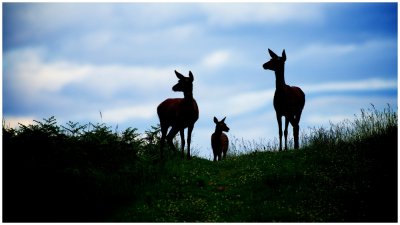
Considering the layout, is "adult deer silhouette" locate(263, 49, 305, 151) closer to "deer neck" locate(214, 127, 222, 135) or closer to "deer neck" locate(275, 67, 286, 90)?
"deer neck" locate(275, 67, 286, 90)

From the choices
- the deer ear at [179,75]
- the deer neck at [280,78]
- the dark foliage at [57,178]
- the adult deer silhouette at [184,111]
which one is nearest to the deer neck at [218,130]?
the adult deer silhouette at [184,111]

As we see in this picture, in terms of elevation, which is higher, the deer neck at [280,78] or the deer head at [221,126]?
the deer neck at [280,78]

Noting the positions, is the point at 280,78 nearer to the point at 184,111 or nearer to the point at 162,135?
the point at 184,111

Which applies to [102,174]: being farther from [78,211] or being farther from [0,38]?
[0,38]

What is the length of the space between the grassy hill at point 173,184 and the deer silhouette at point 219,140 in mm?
4787

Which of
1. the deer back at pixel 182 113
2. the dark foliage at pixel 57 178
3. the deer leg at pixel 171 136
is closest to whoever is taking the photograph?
the dark foliage at pixel 57 178

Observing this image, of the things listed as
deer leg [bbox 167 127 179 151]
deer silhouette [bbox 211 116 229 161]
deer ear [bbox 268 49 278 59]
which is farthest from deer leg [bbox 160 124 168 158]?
deer ear [bbox 268 49 278 59]

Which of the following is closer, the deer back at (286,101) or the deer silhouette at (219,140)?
the deer back at (286,101)

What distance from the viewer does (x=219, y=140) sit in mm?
19938

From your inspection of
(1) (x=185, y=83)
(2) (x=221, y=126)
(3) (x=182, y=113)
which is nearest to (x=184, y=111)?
(3) (x=182, y=113)

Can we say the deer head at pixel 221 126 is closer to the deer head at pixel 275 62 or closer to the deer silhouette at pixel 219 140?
the deer silhouette at pixel 219 140

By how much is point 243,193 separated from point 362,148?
493 centimetres

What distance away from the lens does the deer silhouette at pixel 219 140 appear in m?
19.8

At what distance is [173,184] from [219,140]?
23.2 feet
